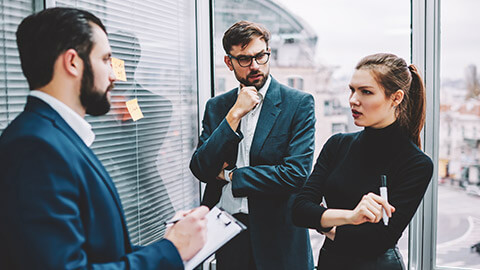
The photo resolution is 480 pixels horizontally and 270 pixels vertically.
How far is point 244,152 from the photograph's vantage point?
5.99 ft

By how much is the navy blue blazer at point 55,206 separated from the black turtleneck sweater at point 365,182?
2.38ft

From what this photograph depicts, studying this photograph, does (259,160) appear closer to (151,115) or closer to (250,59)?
(250,59)

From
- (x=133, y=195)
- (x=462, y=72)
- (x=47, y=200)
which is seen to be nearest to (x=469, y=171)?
(x=462, y=72)

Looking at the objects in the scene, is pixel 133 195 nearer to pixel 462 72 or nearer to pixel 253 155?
pixel 253 155

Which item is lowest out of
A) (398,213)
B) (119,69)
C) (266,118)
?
(398,213)

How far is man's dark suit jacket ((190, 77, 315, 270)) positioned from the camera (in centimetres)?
168

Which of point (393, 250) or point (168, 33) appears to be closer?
point (393, 250)

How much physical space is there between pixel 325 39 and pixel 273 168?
1.05 m

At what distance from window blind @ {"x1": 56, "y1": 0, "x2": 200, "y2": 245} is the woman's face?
1092mm

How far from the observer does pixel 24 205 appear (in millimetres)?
740

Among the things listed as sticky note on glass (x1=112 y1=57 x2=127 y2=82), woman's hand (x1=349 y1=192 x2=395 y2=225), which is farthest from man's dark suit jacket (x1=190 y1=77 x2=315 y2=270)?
sticky note on glass (x1=112 y1=57 x2=127 y2=82)

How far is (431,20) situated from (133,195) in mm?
1860

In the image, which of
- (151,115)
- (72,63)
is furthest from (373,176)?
(151,115)

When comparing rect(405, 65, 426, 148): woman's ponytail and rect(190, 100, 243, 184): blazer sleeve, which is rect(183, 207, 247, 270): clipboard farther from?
rect(405, 65, 426, 148): woman's ponytail
